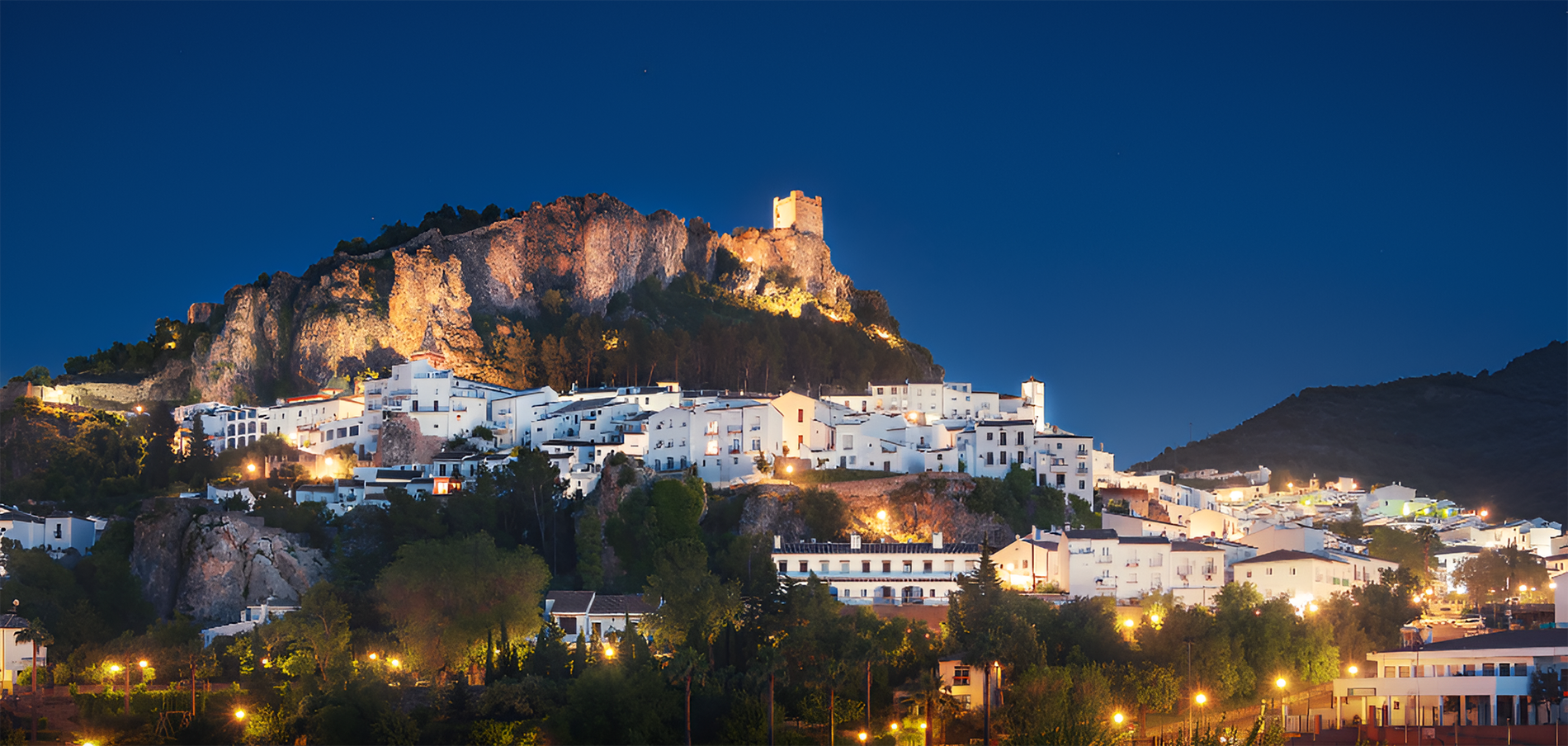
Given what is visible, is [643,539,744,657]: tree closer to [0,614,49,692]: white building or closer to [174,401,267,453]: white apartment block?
[0,614,49,692]: white building

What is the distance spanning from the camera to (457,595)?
4562 cm

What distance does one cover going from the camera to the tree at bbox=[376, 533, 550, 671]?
44344mm

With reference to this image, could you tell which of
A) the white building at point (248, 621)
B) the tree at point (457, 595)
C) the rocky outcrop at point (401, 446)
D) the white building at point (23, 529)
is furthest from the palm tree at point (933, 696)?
the white building at point (23, 529)


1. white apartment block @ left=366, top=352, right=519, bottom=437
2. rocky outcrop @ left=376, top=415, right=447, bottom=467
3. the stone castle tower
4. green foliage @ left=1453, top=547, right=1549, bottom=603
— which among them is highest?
the stone castle tower

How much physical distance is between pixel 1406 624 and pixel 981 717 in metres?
18.2

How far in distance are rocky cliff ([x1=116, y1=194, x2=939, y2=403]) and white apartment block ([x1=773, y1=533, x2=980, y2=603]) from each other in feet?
103

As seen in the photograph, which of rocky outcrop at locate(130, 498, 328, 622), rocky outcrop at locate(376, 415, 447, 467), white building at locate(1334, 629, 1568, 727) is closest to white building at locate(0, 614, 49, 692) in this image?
rocky outcrop at locate(130, 498, 328, 622)

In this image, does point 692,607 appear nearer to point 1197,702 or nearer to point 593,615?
point 593,615

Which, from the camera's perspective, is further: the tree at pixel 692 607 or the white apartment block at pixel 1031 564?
the white apartment block at pixel 1031 564

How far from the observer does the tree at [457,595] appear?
4434 centimetres

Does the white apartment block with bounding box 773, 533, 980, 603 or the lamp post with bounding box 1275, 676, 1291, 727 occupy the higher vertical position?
the white apartment block with bounding box 773, 533, 980, 603

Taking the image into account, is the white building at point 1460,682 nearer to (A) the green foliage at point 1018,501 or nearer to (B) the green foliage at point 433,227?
(A) the green foliage at point 1018,501

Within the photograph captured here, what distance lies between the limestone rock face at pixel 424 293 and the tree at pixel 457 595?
98.5 feet

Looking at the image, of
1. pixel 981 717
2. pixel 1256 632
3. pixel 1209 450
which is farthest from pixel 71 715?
pixel 1209 450
